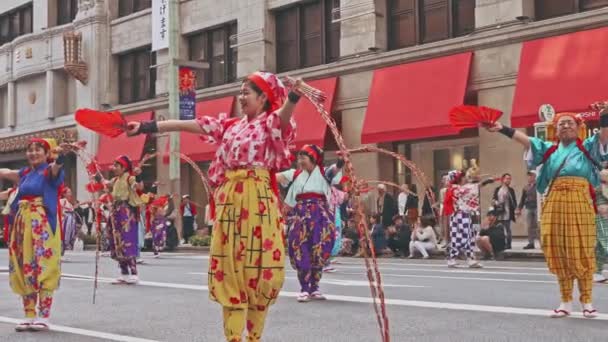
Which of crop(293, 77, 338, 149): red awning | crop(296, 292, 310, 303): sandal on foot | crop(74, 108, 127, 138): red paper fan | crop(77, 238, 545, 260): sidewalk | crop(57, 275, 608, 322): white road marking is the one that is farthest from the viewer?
crop(293, 77, 338, 149): red awning

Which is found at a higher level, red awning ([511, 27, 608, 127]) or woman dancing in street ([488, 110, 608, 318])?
red awning ([511, 27, 608, 127])

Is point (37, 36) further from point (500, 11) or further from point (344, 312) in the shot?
point (344, 312)

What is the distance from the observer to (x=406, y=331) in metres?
7.26

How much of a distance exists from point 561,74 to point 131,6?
20596mm

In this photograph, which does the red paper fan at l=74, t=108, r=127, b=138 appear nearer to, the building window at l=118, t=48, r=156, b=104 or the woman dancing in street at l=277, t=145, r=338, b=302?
the woman dancing in street at l=277, t=145, r=338, b=302

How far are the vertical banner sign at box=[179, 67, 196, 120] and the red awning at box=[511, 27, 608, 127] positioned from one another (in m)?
10.7

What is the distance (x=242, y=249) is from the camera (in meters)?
5.36

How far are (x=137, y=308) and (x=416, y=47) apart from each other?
15.7 m

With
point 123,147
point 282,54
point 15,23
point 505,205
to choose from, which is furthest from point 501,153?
point 15,23

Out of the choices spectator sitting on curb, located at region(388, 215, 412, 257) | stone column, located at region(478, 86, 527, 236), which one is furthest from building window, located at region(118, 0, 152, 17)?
spectator sitting on curb, located at region(388, 215, 412, 257)

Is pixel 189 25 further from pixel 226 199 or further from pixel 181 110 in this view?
pixel 226 199

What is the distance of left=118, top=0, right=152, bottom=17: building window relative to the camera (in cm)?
3447

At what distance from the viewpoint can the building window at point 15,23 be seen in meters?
41.8

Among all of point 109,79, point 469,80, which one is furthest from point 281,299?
point 109,79
